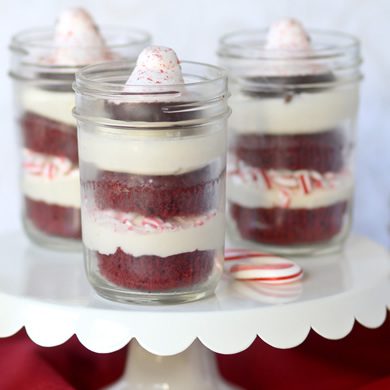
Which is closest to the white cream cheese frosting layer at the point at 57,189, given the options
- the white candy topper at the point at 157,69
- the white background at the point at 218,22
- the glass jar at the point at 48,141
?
the glass jar at the point at 48,141

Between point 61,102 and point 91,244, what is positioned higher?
point 61,102

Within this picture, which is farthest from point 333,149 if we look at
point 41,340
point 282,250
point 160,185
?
point 41,340

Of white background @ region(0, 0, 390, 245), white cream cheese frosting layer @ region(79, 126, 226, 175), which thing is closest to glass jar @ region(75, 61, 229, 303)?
white cream cheese frosting layer @ region(79, 126, 226, 175)

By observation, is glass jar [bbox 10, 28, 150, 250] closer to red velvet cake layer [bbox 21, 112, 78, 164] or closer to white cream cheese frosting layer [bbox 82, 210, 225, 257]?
red velvet cake layer [bbox 21, 112, 78, 164]

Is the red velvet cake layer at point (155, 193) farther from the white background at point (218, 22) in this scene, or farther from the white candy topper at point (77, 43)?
the white background at point (218, 22)

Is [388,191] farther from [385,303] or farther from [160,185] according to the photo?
[160,185]
